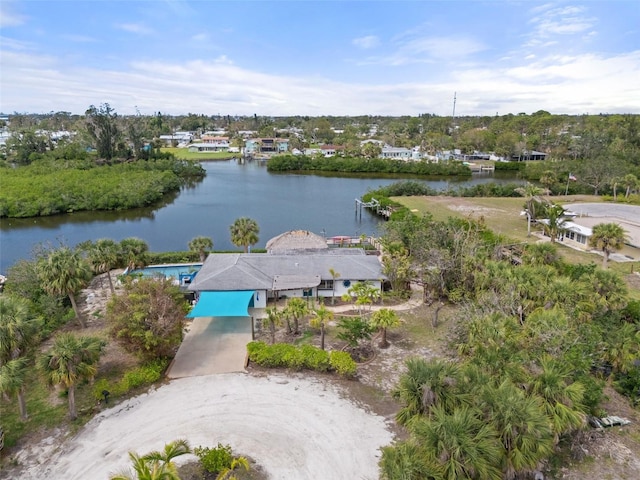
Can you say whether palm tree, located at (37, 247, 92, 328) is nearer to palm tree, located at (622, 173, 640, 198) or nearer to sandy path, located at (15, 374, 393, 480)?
sandy path, located at (15, 374, 393, 480)

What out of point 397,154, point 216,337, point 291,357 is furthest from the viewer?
point 397,154

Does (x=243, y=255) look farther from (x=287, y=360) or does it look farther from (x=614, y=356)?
(x=614, y=356)

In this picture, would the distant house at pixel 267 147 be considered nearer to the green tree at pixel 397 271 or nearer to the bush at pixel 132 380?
the green tree at pixel 397 271

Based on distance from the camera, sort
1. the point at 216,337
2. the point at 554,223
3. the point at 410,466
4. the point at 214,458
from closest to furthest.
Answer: the point at 410,466 → the point at 214,458 → the point at 216,337 → the point at 554,223

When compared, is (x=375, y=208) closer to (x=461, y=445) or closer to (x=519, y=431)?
(x=519, y=431)

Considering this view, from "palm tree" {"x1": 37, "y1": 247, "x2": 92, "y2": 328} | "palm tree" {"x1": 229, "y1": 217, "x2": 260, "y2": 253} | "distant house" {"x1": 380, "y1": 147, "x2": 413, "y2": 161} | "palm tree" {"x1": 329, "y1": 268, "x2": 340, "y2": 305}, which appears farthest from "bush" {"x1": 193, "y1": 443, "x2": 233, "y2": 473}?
"distant house" {"x1": 380, "y1": 147, "x2": 413, "y2": 161}

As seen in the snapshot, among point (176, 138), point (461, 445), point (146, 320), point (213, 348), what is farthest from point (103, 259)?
point (176, 138)

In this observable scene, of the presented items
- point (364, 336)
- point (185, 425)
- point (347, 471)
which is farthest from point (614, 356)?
point (185, 425)
